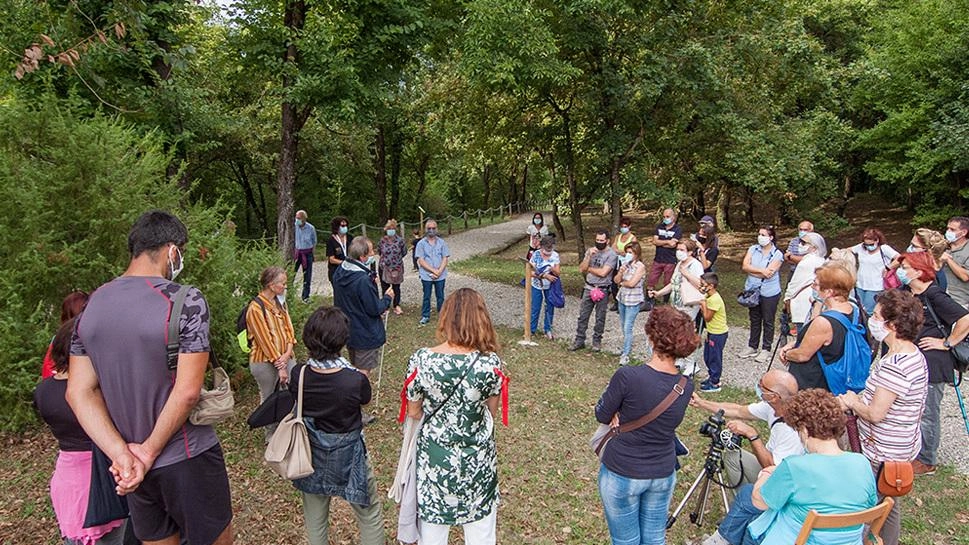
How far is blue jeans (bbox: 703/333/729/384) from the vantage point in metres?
7.22

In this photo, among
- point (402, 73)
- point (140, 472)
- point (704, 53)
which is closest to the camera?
point (140, 472)

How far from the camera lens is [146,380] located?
246 centimetres

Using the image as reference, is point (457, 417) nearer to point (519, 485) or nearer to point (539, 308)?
point (519, 485)

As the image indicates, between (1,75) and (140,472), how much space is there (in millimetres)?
9209

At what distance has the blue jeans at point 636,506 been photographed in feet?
10.8

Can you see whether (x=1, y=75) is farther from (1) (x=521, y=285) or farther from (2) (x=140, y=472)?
(1) (x=521, y=285)

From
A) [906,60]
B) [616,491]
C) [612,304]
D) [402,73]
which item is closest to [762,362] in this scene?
[612,304]

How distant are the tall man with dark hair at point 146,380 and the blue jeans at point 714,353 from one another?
20.7ft

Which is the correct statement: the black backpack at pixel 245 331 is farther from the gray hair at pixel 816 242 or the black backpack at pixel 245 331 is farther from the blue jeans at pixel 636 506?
the gray hair at pixel 816 242

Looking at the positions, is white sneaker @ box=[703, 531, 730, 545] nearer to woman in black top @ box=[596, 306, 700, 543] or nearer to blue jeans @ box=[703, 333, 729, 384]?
woman in black top @ box=[596, 306, 700, 543]

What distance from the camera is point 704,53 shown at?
1198 cm

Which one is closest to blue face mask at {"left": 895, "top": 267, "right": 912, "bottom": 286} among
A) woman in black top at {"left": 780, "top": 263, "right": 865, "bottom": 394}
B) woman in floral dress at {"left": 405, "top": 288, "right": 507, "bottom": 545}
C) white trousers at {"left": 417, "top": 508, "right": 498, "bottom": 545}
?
woman in black top at {"left": 780, "top": 263, "right": 865, "bottom": 394}

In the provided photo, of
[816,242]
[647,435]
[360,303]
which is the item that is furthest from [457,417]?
[816,242]

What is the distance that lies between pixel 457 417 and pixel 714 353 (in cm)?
540
